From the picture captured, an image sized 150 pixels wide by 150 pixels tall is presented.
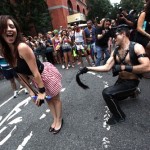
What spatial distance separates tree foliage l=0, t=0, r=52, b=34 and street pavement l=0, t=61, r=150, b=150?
17.4 metres

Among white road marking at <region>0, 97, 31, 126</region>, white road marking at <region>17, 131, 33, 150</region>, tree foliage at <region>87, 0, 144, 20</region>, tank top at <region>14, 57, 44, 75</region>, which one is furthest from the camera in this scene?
tree foliage at <region>87, 0, 144, 20</region>

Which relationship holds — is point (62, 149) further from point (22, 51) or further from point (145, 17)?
point (145, 17)

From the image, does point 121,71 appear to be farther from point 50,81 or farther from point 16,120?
point 16,120

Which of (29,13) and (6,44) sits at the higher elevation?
(6,44)

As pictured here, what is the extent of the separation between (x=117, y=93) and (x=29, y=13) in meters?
20.6

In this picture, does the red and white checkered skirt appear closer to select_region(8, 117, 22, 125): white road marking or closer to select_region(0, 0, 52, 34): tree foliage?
select_region(8, 117, 22, 125): white road marking

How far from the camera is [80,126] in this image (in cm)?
399

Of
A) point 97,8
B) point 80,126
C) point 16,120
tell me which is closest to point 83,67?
point 80,126

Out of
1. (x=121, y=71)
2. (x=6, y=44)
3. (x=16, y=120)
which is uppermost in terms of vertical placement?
(x=6, y=44)

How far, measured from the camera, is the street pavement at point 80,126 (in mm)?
3375

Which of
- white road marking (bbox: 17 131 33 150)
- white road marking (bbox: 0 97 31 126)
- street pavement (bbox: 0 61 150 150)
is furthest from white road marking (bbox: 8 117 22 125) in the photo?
white road marking (bbox: 17 131 33 150)

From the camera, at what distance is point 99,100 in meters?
5.05

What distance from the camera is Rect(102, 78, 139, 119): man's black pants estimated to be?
375cm

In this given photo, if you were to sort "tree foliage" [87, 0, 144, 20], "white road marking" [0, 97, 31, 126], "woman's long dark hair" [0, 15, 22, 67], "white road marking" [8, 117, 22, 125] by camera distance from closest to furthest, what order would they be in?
1. "woman's long dark hair" [0, 15, 22, 67]
2. "white road marking" [8, 117, 22, 125]
3. "white road marking" [0, 97, 31, 126]
4. "tree foliage" [87, 0, 144, 20]
